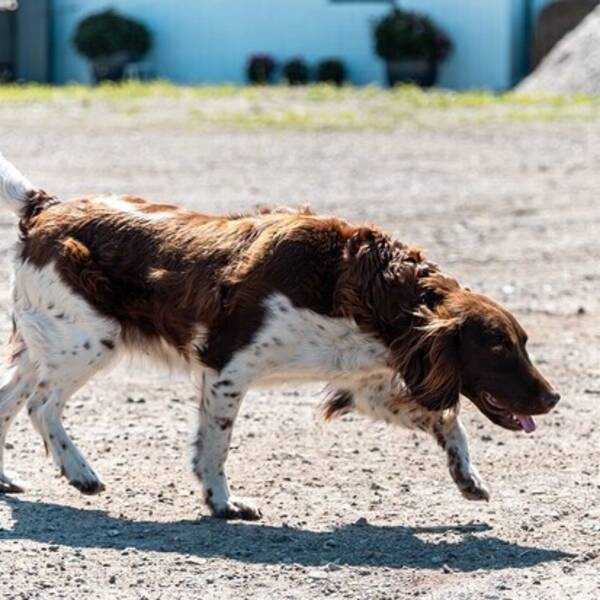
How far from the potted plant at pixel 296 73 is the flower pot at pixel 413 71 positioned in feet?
5.78

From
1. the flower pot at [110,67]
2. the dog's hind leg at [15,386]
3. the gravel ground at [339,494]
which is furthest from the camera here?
the flower pot at [110,67]

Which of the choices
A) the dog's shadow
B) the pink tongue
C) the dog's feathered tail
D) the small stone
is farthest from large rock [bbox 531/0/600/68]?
the small stone

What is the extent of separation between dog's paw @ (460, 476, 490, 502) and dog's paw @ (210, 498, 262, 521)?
34.1 inches

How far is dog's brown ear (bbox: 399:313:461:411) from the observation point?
6882 millimetres

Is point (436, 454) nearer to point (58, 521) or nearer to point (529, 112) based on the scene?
point (58, 521)

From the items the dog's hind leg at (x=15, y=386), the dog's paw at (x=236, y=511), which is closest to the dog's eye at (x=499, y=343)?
the dog's paw at (x=236, y=511)

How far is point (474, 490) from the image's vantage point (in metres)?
7.10

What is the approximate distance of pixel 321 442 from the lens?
830 cm

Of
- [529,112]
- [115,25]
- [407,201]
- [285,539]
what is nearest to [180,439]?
[285,539]

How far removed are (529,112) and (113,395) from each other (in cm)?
1648

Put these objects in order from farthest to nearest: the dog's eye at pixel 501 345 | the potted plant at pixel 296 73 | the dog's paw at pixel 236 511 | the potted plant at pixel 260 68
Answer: the potted plant at pixel 260 68
the potted plant at pixel 296 73
the dog's paw at pixel 236 511
the dog's eye at pixel 501 345

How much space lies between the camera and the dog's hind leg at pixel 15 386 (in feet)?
24.7

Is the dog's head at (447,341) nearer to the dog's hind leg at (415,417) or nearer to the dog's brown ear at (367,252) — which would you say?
the dog's brown ear at (367,252)

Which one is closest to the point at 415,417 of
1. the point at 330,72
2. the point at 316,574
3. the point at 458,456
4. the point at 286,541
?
the point at 458,456
